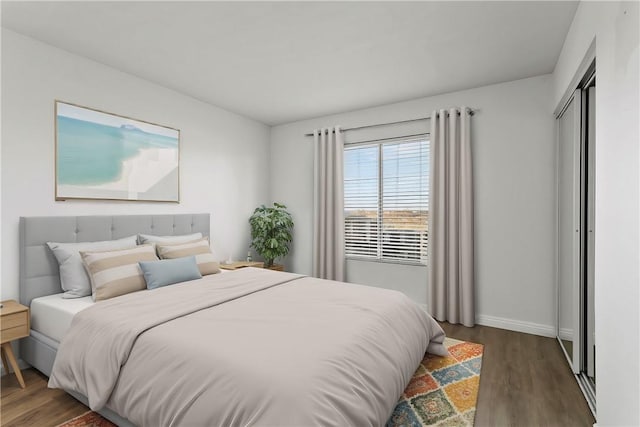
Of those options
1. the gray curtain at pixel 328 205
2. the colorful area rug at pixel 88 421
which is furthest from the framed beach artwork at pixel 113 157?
→ the gray curtain at pixel 328 205

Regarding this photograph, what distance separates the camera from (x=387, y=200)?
14.3ft

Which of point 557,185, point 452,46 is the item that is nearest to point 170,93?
point 452,46

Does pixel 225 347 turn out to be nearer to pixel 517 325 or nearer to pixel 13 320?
pixel 13 320

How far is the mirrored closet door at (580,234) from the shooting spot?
2258 mm

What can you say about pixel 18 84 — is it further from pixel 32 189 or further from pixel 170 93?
pixel 170 93

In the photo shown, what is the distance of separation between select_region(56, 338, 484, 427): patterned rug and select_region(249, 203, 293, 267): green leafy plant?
246 centimetres

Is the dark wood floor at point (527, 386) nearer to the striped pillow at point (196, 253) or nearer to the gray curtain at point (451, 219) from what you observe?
the gray curtain at point (451, 219)

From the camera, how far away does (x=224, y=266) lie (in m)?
4.04

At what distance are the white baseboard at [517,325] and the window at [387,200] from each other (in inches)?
36.5

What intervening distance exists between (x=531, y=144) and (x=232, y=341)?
343 centimetres

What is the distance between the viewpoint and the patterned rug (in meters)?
1.97

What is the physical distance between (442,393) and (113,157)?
3434 millimetres

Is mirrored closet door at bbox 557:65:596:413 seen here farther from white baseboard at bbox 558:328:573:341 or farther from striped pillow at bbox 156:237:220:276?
striped pillow at bbox 156:237:220:276

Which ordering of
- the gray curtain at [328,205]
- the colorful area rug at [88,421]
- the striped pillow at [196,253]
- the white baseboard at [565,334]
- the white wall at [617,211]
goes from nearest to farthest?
1. the white wall at [617,211]
2. the colorful area rug at [88,421]
3. the white baseboard at [565,334]
4. the striped pillow at [196,253]
5. the gray curtain at [328,205]
